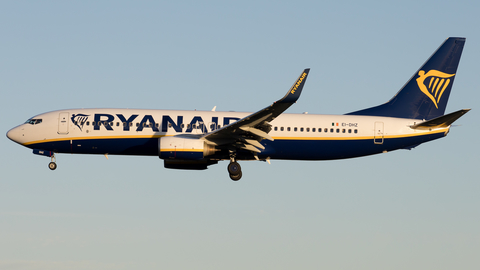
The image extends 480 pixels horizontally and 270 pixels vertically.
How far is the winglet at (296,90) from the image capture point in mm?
31031

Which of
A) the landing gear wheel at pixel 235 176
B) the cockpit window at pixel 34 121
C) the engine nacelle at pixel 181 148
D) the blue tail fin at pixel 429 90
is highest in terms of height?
the blue tail fin at pixel 429 90

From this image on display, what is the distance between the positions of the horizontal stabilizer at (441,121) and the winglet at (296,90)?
10.6 metres

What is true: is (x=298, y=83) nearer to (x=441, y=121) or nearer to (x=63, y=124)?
(x=441, y=121)

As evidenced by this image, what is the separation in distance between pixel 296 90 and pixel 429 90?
1522 centimetres

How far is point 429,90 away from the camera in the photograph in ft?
140

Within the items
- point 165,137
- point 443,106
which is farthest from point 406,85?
point 165,137

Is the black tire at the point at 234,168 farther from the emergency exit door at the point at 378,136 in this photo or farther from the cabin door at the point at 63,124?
the cabin door at the point at 63,124

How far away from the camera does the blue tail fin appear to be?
41.9 metres

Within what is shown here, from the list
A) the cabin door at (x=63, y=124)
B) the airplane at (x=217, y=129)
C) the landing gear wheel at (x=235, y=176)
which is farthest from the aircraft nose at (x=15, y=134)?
the landing gear wheel at (x=235, y=176)

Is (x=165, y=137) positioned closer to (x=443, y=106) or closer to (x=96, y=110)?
(x=96, y=110)

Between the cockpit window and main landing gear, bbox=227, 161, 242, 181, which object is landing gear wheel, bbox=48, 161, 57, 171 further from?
main landing gear, bbox=227, 161, 242, 181

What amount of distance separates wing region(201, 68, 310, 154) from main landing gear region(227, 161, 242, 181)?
994 mm

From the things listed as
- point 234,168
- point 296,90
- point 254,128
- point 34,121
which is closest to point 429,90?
point 254,128

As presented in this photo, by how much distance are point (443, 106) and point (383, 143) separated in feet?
18.9
